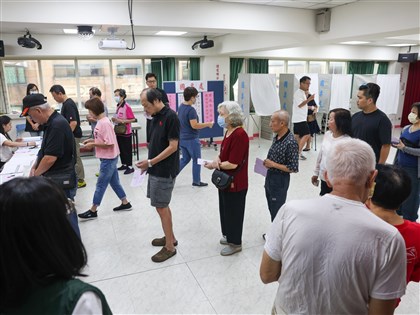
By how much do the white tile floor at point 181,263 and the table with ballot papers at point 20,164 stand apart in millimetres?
861

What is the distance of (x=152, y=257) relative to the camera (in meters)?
2.84

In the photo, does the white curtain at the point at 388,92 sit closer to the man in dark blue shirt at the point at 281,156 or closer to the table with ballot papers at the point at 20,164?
the man in dark blue shirt at the point at 281,156

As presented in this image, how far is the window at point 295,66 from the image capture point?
9289 millimetres

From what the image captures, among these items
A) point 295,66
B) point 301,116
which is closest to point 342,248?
point 301,116

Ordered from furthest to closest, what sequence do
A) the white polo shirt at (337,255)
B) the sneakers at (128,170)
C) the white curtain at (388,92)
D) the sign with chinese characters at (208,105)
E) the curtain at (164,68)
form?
1. the white curtain at (388,92)
2. the curtain at (164,68)
3. the sign with chinese characters at (208,105)
4. the sneakers at (128,170)
5. the white polo shirt at (337,255)

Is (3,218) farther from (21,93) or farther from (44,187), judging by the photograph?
(21,93)

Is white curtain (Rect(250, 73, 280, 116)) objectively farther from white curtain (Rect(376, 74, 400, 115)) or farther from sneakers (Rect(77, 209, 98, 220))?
sneakers (Rect(77, 209, 98, 220))

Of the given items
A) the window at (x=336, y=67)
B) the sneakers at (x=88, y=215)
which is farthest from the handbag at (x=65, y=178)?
the window at (x=336, y=67)

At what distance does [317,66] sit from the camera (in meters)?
9.69

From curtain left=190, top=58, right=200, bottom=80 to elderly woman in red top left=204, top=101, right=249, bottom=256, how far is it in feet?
17.5

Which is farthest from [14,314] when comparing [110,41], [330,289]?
[110,41]

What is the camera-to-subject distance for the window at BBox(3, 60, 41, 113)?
22.6 feet

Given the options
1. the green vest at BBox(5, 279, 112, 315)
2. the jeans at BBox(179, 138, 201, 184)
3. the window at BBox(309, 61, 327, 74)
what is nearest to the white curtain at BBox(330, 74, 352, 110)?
the window at BBox(309, 61, 327, 74)

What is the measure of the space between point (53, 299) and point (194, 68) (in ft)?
24.6
